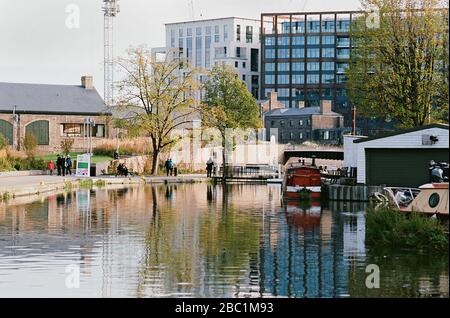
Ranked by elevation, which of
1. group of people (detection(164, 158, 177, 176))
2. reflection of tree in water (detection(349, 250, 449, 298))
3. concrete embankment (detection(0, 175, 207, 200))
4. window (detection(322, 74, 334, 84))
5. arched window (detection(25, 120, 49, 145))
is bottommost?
reflection of tree in water (detection(349, 250, 449, 298))

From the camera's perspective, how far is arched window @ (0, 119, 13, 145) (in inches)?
3745

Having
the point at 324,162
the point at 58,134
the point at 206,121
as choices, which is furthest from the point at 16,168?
the point at 324,162

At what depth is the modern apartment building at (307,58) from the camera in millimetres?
168250

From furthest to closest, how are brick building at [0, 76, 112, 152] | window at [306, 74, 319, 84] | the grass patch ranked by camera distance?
window at [306, 74, 319, 84] → brick building at [0, 76, 112, 152] → the grass patch

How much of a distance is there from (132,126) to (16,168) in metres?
12.5

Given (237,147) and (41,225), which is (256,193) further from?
(237,147)

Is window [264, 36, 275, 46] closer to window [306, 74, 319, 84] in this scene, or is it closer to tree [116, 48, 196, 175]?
window [306, 74, 319, 84]

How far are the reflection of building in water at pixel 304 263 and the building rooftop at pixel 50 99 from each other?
65.1 metres

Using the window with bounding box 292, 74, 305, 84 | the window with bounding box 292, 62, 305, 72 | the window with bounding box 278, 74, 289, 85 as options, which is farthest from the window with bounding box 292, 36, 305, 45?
the window with bounding box 278, 74, 289, 85

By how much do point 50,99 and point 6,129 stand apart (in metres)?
6.37

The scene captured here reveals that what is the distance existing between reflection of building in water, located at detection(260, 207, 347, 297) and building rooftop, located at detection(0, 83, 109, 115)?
6508 centimetres

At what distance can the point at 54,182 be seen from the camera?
5931cm

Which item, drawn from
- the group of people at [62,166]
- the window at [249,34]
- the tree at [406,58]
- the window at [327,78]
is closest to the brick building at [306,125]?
the window at [327,78]

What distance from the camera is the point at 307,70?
17200 centimetres
